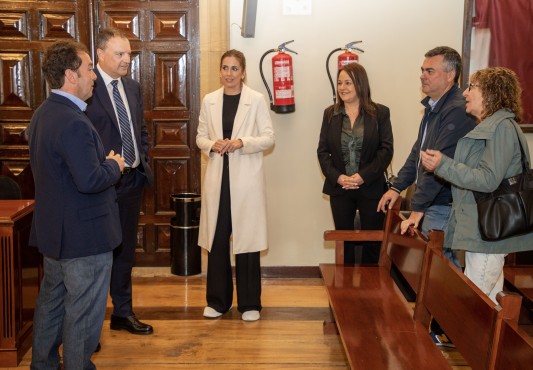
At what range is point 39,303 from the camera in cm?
317

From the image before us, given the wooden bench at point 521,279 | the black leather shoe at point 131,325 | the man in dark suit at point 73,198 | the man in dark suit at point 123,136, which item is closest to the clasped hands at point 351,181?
the wooden bench at point 521,279

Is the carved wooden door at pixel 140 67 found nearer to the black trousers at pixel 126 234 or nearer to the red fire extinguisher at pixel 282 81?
the red fire extinguisher at pixel 282 81

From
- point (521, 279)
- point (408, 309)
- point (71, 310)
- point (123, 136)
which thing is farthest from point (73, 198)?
point (521, 279)

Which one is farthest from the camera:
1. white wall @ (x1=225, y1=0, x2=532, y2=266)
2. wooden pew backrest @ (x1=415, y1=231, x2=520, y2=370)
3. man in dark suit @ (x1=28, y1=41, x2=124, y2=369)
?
white wall @ (x1=225, y1=0, x2=532, y2=266)

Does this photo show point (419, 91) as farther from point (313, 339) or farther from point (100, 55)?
point (100, 55)

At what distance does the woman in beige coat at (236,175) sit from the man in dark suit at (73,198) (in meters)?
1.27

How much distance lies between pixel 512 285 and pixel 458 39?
229 cm

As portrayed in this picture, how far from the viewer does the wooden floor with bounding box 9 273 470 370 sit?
375cm

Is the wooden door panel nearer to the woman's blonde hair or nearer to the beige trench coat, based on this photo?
the beige trench coat

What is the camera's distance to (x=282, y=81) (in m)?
5.04

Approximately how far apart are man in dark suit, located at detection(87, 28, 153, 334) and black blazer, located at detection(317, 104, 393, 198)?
1249mm

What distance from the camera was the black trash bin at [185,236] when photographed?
17.5 feet

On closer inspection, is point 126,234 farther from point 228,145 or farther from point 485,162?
point 485,162

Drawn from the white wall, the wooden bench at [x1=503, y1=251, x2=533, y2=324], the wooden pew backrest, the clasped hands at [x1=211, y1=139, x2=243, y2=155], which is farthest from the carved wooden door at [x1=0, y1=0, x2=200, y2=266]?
the wooden pew backrest
